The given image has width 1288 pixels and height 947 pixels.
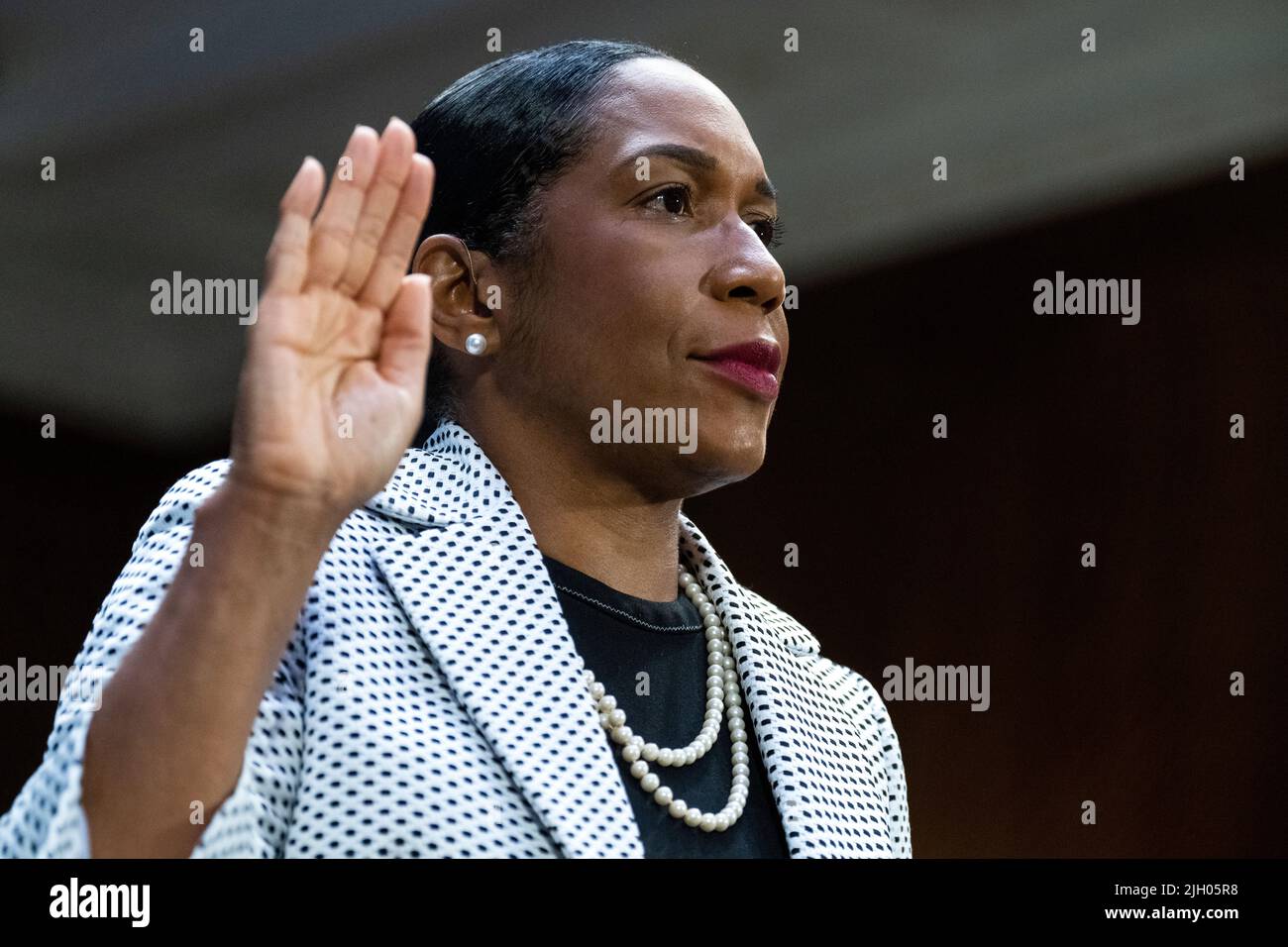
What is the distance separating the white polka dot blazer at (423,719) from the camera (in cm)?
95

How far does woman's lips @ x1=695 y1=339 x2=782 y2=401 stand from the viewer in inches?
49.2

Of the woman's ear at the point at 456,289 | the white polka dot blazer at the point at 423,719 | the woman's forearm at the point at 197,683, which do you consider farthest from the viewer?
the woman's ear at the point at 456,289

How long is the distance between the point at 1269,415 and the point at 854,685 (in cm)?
105

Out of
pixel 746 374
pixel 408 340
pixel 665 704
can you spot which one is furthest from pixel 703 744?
pixel 408 340

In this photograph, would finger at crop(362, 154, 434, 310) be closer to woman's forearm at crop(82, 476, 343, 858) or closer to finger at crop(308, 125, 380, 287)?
finger at crop(308, 125, 380, 287)

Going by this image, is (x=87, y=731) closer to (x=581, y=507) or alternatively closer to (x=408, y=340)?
(x=408, y=340)

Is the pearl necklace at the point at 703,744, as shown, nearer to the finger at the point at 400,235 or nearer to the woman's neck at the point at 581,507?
the woman's neck at the point at 581,507

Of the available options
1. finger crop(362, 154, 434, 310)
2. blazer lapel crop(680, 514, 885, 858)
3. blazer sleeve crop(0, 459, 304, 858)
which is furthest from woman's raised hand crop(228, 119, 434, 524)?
blazer lapel crop(680, 514, 885, 858)

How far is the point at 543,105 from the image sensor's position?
1.37m

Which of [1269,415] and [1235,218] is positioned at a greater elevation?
[1235,218]

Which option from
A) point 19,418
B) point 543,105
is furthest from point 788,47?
point 19,418

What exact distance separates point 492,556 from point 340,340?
0.25 m

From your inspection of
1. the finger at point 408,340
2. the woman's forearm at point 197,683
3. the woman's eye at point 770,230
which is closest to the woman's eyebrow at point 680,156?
the woman's eye at point 770,230
